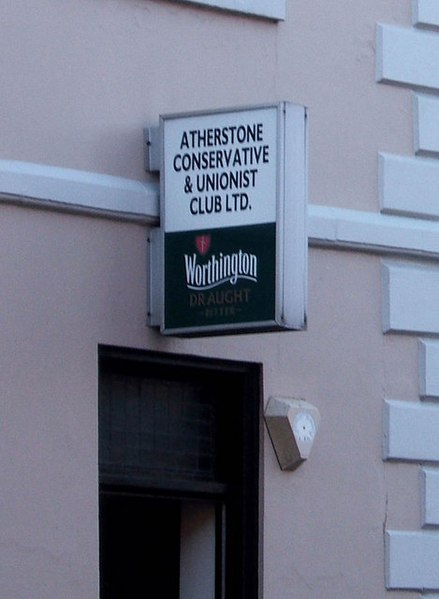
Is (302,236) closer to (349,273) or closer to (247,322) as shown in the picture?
(247,322)

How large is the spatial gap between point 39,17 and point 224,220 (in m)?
1.21

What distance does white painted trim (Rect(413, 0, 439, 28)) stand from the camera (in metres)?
9.37

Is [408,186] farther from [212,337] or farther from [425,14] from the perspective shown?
[212,337]

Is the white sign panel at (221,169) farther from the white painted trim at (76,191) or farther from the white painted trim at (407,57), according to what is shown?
the white painted trim at (407,57)

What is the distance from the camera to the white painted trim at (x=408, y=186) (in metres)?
9.10

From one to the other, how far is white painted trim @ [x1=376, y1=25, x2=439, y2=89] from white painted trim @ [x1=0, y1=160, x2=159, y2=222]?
62.8 inches

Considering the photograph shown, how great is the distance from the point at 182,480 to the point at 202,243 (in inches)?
45.3

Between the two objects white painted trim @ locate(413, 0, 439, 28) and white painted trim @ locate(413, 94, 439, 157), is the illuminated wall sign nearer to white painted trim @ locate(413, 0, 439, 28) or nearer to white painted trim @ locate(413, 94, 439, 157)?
white painted trim @ locate(413, 94, 439, 157)

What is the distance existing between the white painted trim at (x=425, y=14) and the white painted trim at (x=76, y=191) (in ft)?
6.26

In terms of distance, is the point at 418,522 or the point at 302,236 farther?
the point at 418,522

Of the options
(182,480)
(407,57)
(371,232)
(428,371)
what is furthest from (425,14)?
(182,480)

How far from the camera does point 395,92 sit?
9258 millimetres

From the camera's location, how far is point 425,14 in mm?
9391

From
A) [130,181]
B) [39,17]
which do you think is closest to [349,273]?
[130,181]
